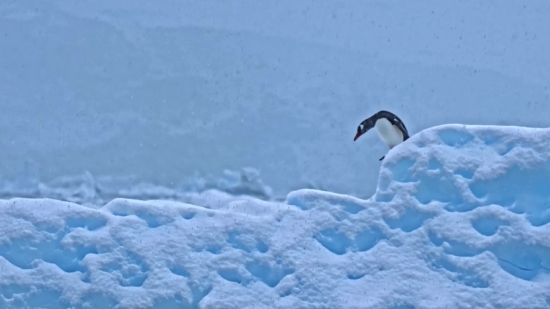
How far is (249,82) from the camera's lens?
35.5 ft

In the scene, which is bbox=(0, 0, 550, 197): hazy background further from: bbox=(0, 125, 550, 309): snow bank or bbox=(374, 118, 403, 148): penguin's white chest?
bbox=(0, 125, 550, 309): snow bank

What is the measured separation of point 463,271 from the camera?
4.45 m

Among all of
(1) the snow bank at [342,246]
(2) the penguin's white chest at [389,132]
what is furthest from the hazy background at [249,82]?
(1) the snow bank at [342,246]

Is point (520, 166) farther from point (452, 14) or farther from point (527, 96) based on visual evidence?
point (452, 14)

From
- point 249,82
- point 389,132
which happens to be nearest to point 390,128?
point 389,132

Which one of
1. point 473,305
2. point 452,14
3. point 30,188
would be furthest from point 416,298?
point 452,14

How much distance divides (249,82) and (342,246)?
6.47 meters

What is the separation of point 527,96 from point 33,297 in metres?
8.87

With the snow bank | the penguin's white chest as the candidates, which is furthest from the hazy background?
the snow bank

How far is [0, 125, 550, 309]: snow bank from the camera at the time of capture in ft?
14.6

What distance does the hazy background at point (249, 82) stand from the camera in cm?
970

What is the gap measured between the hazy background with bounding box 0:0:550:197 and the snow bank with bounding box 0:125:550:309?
4.39 meters

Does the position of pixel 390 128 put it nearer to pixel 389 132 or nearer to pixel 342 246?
pixel 389 132

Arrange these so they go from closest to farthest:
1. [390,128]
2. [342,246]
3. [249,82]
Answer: [342,246] < [390,128] < [249,82]
